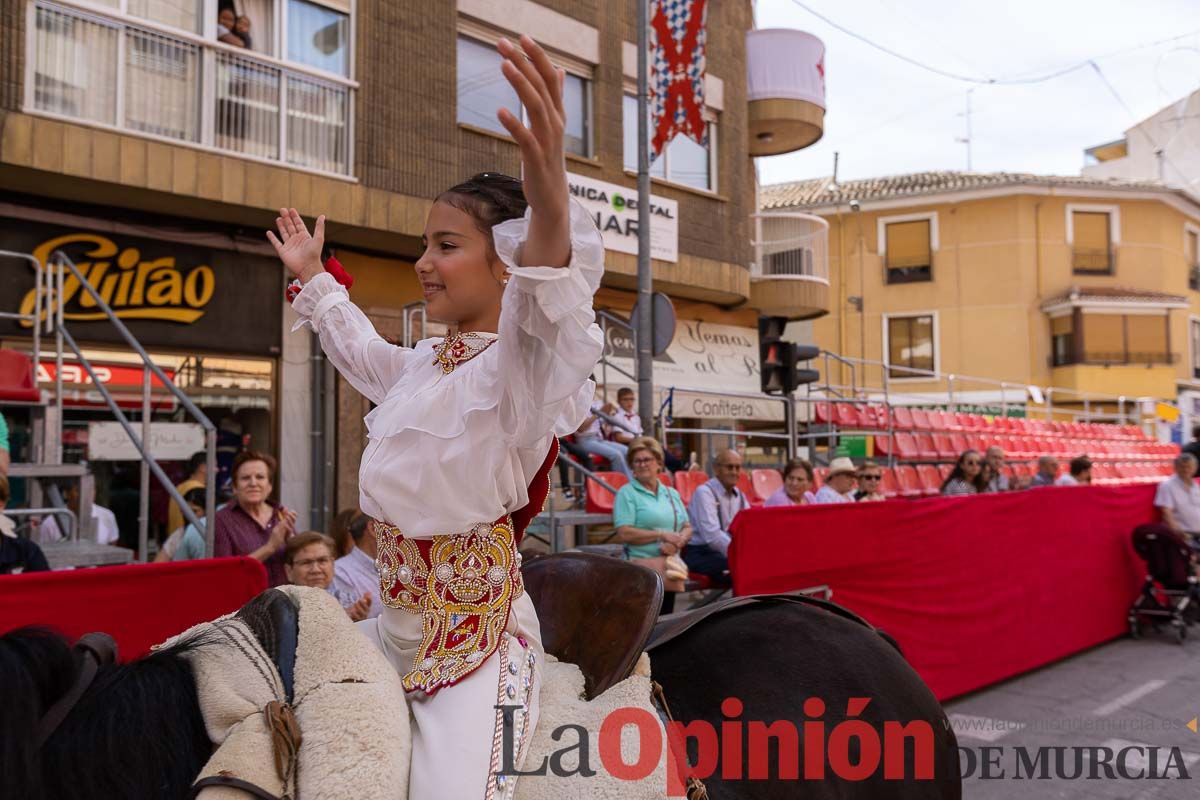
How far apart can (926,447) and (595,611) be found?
1575 cm

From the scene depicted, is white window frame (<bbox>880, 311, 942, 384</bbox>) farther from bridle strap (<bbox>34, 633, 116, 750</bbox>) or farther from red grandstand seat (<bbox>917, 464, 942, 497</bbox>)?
bridle strap (<bbox>34, 633, 116, 750</bbox>)

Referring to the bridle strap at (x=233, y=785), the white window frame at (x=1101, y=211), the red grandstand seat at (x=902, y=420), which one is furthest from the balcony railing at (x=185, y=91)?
the white window frame at (x=1101, y=211)

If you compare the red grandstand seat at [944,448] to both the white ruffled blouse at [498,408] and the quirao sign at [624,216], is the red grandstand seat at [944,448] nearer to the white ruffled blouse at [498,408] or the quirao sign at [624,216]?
the quirao sign at [624,216]

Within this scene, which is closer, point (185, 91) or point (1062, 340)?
point (185, 91)

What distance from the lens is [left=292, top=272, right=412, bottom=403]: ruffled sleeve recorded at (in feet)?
7.52

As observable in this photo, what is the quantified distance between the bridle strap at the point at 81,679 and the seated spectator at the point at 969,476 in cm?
937

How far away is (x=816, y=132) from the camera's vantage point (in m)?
18.1

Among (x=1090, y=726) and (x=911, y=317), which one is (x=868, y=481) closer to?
(x=1090, y=726)

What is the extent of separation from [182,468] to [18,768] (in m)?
9.15

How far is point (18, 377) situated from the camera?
680 centimetres

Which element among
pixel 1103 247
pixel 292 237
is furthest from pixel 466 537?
pixel 1103 247

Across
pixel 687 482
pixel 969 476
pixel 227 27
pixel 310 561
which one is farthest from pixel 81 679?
pixel 227 27

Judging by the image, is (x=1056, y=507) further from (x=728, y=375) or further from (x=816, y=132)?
(x=816, y=132)

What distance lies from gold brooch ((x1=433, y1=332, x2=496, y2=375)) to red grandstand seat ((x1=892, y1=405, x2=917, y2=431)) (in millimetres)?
15748
